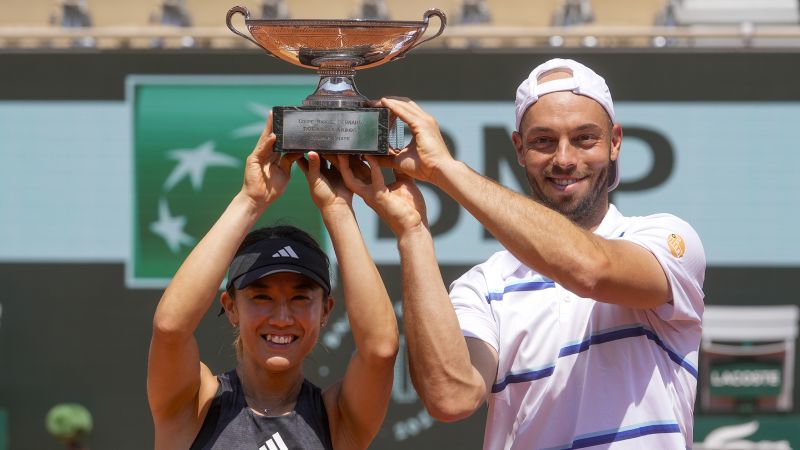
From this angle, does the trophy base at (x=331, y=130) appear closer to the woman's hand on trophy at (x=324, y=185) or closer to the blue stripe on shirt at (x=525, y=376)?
the woman's hand on trophy at (x=324, y=185)

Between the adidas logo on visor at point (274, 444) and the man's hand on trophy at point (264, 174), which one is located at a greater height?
the man's hand on trophy at point (264, 174)

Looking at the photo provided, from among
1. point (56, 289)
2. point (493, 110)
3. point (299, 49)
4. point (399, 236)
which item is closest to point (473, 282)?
point (399, 236)

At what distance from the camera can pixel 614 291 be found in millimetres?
2301

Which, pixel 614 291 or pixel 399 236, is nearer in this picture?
pixel 614 291

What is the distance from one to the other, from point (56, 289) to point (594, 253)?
12.5ft

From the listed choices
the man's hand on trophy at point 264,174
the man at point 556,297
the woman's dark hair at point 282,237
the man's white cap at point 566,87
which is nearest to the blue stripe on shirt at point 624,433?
the man at point 556,297

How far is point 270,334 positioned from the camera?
2.50 meters

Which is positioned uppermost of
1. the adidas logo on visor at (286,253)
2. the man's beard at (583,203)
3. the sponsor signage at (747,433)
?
the man's beard at (583,203)

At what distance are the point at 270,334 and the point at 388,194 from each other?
0.38m

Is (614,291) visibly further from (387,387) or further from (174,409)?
(174,409)

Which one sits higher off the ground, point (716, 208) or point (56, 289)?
point (716, 208)

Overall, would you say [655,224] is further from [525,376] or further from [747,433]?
[747,433]

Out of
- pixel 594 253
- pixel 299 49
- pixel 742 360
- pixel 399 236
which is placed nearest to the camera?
pixel 594 253

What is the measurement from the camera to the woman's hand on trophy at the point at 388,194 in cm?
246
